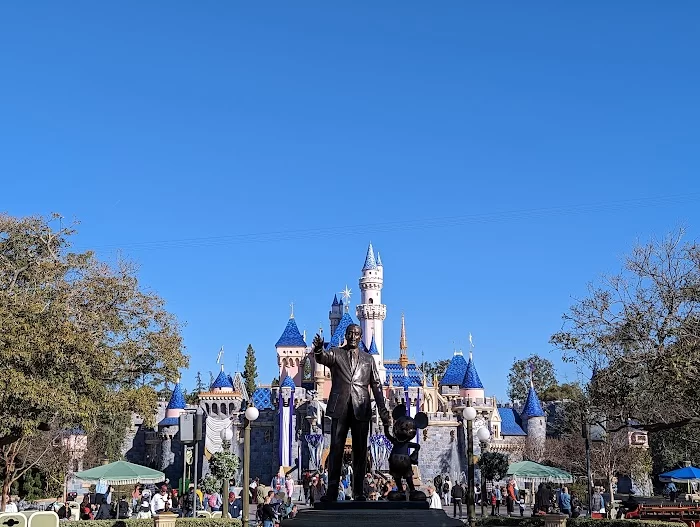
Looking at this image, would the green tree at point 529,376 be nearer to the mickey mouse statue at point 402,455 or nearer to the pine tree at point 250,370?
the pine tree at point 250,370

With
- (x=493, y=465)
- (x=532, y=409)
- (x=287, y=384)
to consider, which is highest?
(x=287, y=384)

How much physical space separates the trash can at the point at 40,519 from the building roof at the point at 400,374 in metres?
46.3

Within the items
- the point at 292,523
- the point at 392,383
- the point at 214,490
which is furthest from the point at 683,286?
the point at 392,383

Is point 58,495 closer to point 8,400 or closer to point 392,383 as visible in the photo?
point 8,400

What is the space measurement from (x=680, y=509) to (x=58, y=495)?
27908 millimetres

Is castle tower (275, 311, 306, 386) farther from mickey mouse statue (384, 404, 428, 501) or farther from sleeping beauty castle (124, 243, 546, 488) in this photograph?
mickey mouse statue (384, 404, 428, 501)

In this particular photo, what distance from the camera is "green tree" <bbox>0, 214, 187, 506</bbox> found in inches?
782

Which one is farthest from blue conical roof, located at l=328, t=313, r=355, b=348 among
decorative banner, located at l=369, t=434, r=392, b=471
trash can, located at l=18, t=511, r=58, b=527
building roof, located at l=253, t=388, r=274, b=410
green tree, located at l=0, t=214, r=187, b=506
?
trash can, located at l=18, t=511, r=58, b=527

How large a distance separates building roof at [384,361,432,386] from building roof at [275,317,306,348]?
26.1 ft

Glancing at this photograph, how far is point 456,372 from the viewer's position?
65750 mm

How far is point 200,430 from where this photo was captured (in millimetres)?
16281

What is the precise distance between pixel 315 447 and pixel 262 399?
7616 millimetres

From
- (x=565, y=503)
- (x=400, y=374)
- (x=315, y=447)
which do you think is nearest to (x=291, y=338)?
(x=400, y=374)

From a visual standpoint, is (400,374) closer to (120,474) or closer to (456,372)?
(456,372)
